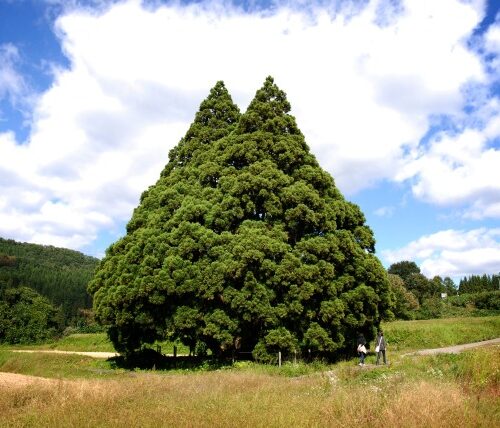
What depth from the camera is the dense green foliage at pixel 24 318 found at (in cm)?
5328

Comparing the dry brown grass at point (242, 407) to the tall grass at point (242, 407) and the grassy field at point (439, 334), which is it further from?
the grassy field at point (439, 334)

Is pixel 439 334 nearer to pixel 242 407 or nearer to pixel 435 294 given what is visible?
pixel 242 407

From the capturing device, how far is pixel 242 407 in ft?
25.3

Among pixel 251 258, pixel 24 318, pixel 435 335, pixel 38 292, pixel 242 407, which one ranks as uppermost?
pixel 38 292

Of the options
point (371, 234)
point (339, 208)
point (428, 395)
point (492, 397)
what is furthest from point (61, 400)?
point (371, 234)

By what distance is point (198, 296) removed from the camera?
58.0 feet

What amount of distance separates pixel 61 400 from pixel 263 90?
17020 mm

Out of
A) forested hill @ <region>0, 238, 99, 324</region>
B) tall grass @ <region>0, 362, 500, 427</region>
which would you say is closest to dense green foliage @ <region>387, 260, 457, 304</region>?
forested hill @ <region>0, 238, 99, 324</region>

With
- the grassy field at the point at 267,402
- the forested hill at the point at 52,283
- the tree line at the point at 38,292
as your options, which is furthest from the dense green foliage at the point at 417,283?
the grassy field at the point at 267,402

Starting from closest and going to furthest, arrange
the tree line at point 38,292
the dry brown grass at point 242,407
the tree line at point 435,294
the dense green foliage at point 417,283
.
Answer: the dry brown grass at point 242,407 → the tree line at point 435,294 → the tree line at point 38,292 → the dense green foliage at point 417,283

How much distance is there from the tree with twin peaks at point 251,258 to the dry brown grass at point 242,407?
7.56 metres

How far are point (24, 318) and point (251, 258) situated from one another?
47504 millimetres

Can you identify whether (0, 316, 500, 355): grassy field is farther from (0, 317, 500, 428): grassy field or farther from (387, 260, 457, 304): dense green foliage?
(387, 260, 457, 304): dense green foliage

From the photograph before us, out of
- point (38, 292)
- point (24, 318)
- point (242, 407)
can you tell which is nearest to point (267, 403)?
point (242, 407)
